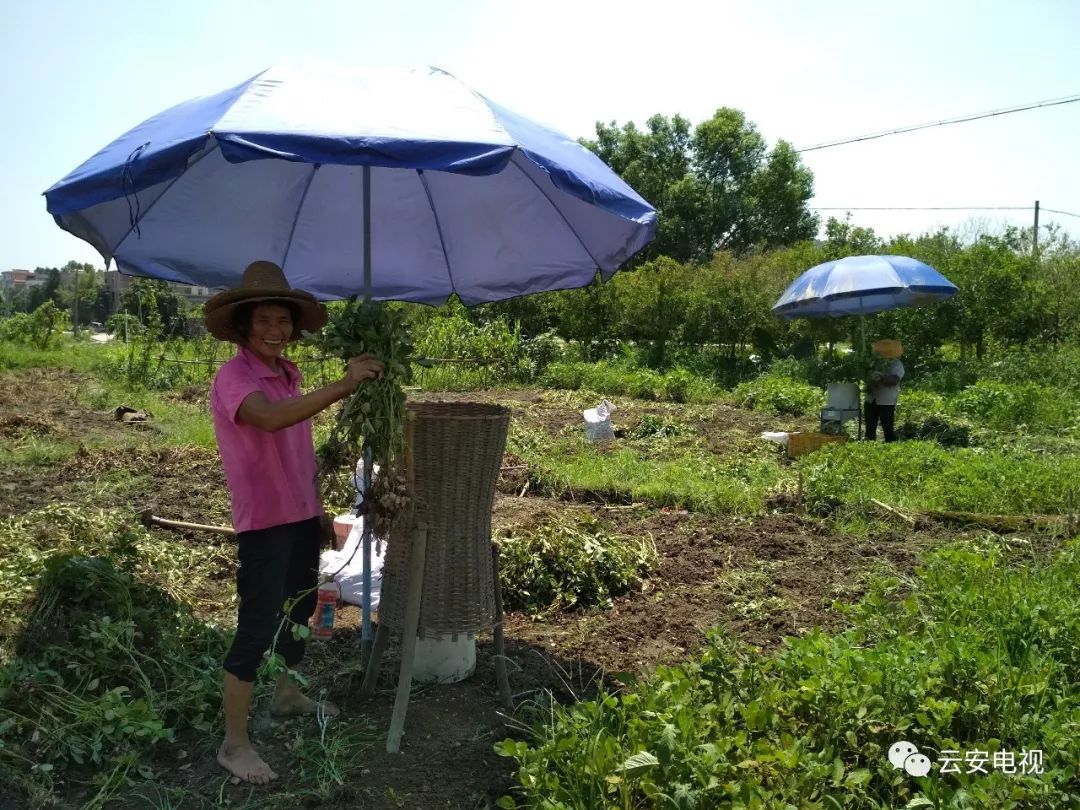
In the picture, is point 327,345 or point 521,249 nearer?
point 327,345

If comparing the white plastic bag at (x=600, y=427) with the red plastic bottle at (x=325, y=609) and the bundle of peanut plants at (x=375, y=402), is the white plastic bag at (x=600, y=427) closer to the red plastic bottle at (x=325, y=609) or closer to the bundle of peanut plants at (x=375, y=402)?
the red plastic bottle at (x=325, y=609)

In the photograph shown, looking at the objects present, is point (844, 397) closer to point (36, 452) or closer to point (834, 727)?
point (834, 727)

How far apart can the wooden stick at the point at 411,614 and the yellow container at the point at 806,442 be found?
652cm

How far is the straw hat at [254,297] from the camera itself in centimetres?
274

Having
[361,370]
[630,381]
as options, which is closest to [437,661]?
[361,370]

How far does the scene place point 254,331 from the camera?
2.82m

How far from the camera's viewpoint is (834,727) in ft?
8.06

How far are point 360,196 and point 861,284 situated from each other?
6.82 m

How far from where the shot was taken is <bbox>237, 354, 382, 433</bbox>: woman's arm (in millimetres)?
2551

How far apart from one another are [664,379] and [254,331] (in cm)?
1252

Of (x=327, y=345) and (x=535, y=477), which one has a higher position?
(x=327, y=345)

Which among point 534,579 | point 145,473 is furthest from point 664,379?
point 534,579

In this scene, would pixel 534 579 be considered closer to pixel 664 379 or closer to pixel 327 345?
pixel 327 345

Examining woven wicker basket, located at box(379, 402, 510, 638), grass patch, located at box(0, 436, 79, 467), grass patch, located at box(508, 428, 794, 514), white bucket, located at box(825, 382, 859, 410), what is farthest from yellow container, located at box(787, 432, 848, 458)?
grass patch, located at box(0, 436, 79, 467)
